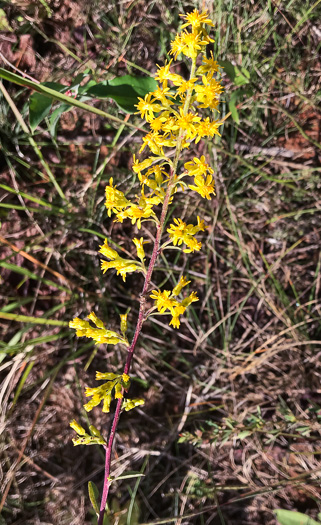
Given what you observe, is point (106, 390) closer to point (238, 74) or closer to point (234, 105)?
point (234, 105)

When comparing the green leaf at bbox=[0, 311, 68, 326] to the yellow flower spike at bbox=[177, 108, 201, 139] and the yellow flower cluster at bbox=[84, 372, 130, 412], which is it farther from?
the yellow flower spike at bbox=[177, 108, 201, 139]

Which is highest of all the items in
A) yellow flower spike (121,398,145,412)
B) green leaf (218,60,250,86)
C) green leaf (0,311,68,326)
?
green leaf (218,60,250,86)

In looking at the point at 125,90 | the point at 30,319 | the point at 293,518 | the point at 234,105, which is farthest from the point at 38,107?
the point at 293,518

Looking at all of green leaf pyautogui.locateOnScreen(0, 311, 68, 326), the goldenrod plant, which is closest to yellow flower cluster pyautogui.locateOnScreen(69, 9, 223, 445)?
the goldenrod plant

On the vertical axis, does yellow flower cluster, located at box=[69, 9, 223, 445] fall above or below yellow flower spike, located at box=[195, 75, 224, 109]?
below

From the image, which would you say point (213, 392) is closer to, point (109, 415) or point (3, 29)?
point (109, 415)

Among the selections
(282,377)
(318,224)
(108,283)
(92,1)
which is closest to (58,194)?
(108,283)
